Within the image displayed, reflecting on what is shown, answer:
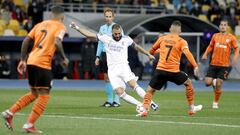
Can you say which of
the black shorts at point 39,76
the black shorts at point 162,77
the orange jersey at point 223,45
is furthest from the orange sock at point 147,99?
the orange jersey at point 223,45

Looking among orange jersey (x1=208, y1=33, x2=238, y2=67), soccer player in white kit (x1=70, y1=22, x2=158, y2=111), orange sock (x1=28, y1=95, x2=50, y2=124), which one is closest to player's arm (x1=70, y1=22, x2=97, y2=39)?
soccer player in white kit (x1=70, y1=22, x2=158, y2=111)

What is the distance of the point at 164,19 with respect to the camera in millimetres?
42188

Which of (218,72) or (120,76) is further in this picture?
(218,72)

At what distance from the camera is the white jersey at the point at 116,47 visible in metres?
19.5

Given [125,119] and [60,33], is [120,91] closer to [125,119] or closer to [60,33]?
[125,119]

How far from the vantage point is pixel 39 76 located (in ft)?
47.5

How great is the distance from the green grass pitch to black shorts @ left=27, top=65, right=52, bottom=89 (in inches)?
34.7

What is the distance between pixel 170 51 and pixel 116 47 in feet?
5.11

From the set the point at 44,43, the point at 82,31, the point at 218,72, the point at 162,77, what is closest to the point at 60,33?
the point at 44,43

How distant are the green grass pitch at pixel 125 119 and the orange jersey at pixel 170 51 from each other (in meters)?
1.17

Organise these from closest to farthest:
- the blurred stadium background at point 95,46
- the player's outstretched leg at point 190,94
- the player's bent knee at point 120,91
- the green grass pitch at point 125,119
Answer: the green grass pitch at point 125,119 → the player's outstretched leg at point 190,94 → the player's bent knee at point 120,91 → the blurred stadium background at point 95,46

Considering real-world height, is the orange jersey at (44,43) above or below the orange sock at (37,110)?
above

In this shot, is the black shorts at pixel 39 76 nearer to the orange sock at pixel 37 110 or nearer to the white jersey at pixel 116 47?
the orange sock at pixel 37 110

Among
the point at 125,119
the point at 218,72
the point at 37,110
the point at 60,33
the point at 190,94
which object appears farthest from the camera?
the point at 218,72
